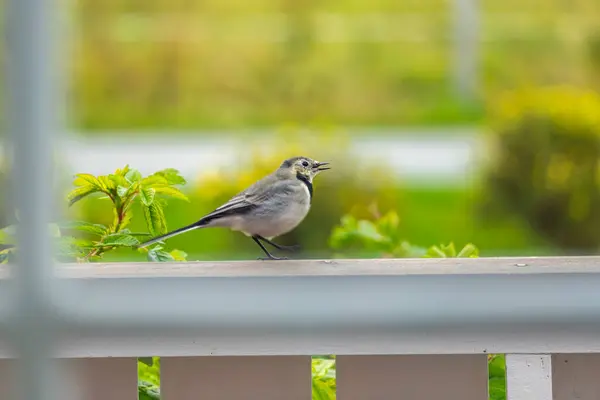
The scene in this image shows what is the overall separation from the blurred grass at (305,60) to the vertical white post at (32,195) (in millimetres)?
7288

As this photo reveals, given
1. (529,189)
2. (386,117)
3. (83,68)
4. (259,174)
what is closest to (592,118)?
(529,189)

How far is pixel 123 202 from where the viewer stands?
116cm

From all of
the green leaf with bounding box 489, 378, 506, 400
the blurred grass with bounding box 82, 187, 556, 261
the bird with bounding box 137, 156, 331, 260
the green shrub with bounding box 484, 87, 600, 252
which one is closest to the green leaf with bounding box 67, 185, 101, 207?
the bird with bounding box 137, 156, 331, 260

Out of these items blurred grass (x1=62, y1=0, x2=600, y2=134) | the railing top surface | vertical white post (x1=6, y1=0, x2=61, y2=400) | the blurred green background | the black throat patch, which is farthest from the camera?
blurred grass (x1=62, y1=0, x2=600, y2=134)

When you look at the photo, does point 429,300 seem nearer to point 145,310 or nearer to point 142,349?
point 145,310

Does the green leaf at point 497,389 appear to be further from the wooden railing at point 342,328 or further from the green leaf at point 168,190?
the green leaf at point 168,190

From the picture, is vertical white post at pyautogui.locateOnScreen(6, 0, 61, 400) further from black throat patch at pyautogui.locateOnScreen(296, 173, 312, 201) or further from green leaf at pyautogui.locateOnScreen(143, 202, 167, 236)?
black throat patch at pyautogui.locateOnScreen(296, 173, 312, 201)

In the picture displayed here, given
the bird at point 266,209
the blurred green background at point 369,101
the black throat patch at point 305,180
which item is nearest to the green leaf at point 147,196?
the bird at point 266,209

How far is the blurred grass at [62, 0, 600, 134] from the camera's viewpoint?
845 centimetres

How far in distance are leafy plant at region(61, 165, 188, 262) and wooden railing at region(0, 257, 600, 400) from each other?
0.23m

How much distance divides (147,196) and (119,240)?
6cm

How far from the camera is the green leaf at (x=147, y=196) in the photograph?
1.12 m

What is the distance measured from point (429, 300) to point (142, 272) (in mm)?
384

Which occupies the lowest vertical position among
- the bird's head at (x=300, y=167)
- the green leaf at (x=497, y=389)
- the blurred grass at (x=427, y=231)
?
the green leaf at (x=497, y=389)
